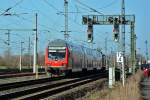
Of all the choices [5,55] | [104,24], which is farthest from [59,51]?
[5,55]

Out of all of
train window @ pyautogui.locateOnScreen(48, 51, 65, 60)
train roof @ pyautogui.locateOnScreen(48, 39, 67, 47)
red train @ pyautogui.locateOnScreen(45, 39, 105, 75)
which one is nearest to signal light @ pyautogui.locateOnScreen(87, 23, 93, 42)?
red train @ pyautogui.locateOnScreen(45, 39, 105, 75)

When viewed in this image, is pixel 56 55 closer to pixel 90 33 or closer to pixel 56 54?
pixel 56 54

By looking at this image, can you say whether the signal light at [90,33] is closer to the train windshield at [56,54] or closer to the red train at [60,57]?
the red train at [60,57]

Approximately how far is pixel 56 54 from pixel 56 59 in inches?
22.6

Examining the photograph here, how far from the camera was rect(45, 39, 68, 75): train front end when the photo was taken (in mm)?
45037

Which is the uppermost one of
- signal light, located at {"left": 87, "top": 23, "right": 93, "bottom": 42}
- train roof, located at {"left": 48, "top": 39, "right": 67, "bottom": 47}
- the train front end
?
signal light, located at {"left": 87, "top": 23, "right": 93, "bottom": 42}

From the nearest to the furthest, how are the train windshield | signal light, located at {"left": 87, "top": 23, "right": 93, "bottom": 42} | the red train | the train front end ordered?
the train front end, the red train, the train windshield, signal light, located at {"left": 87, "top": 23, "right": 93, "bottom": 42}

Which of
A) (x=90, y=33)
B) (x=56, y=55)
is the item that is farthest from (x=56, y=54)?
(x=90, y=33)

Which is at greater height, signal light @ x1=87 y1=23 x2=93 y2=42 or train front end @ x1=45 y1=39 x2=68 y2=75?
signal light @ x1=87 y1=23 x2=93 y2=42

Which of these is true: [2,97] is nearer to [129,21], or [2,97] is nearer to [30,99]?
[30,99]

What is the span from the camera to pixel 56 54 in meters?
46.1

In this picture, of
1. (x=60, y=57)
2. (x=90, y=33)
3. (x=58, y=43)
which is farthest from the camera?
(x=90, y=33)

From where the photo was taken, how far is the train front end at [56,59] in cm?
4504

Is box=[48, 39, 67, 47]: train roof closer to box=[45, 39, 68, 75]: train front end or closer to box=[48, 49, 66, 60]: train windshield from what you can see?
box=[45, 39, 68, 75]: train front end
